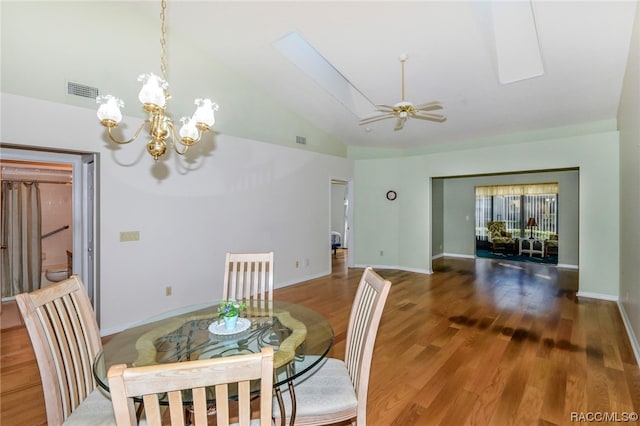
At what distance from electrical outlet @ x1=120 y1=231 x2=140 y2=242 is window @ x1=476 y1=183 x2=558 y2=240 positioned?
824 centimetres

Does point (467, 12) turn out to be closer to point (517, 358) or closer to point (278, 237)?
point (517, 358)

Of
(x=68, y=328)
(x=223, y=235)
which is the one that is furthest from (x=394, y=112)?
(x=68, y=328)

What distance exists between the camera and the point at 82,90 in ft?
10.2

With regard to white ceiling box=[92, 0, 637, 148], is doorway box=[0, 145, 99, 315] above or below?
below

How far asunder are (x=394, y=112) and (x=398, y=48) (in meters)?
0.79

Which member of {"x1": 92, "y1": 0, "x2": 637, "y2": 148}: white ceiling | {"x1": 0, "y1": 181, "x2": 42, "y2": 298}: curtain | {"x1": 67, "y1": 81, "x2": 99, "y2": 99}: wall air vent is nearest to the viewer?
{"x1": 92, "y1": 0, "x2": 637, "y2": 148}: white ceiling

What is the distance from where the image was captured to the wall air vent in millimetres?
3037

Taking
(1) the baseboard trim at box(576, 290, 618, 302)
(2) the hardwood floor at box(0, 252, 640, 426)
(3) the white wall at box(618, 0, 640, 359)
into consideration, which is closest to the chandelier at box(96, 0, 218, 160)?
(2) the hardwood floor at box(0, 252, 640, 426)

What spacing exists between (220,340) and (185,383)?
3.34 ft

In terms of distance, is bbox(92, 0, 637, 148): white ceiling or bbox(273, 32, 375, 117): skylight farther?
bbox(273, 32, 375, 117): skylight

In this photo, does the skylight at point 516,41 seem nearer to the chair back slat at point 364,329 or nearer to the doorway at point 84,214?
the chair back slat at point 364,329

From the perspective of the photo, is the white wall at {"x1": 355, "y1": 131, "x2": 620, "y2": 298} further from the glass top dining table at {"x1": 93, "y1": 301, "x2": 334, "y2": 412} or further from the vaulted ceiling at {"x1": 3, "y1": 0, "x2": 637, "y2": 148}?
the glass top dining table at {"x1": 93, "y1": 301, "x2": 334, "y2": 412}

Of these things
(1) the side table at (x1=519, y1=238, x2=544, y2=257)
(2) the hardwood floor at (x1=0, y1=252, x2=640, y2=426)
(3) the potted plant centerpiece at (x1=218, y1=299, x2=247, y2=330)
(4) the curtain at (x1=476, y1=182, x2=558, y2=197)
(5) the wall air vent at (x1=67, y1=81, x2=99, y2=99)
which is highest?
(5) the wall air vent at (x1=67, y1=81, x2=99, y2=99)

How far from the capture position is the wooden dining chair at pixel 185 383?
71 centimetres
